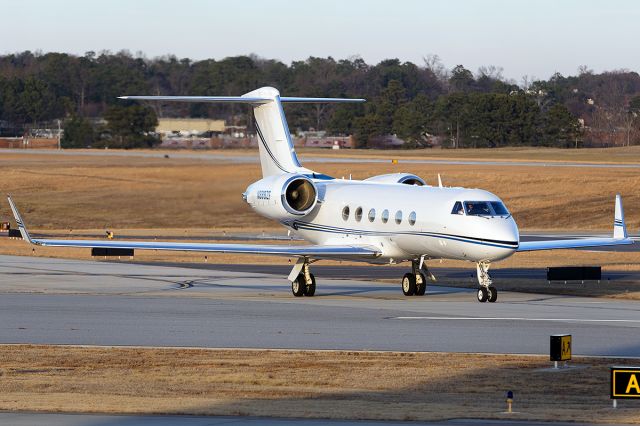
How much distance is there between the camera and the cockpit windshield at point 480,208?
2972cm

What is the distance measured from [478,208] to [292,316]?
5.65 metres

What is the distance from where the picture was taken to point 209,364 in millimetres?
20422

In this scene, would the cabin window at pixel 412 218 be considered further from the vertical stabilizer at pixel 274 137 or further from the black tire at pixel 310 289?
the vertical stabilizer at pixel 274 137

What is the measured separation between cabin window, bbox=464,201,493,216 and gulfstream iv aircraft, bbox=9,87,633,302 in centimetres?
3

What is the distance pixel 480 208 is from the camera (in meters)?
29.8

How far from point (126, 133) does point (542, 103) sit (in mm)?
62975

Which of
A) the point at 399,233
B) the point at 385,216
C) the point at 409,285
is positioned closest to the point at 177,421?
the point at 399,233

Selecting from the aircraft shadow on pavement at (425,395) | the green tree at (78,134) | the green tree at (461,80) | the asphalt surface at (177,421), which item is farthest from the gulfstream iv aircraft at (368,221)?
the green tree at (461,80)

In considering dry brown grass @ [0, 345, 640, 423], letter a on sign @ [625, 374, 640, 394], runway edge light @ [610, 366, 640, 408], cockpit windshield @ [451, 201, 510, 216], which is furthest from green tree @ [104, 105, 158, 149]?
letter a on sign @ [625, 374, 640, 394]

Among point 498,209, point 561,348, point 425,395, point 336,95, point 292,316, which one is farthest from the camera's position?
point 336,95

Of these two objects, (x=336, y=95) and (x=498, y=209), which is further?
(x=336, y=95)

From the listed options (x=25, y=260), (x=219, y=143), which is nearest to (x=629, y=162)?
(x=219, y=143)

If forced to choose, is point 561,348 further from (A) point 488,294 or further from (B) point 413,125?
(B) point 413,125

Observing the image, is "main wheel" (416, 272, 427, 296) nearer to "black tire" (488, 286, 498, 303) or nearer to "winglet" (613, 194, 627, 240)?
"black tire" (488, 286, 498, 303)
